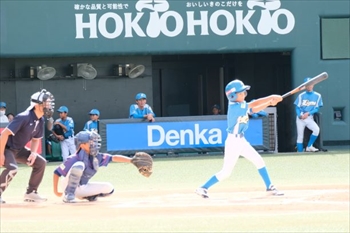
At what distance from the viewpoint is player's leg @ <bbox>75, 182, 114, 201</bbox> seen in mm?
12320

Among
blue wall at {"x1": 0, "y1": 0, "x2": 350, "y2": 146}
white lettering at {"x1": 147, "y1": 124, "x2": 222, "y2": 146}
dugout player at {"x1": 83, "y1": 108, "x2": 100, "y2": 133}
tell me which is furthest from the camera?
blue wall at {"x1": 0, "y1": 0, "x2": 350, "y2": 146}

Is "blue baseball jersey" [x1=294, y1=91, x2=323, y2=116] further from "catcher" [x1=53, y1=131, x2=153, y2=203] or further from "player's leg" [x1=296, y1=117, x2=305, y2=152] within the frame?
"catcher" [x1=53, y1=131, x2=153, y2=203]

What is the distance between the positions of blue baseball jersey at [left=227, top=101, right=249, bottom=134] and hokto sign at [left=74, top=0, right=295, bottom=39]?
362 inches

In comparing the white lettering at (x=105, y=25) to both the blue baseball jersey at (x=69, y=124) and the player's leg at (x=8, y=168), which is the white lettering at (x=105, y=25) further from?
the player's leg at (x=8, y=168)

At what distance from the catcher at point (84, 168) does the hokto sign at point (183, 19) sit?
957cm

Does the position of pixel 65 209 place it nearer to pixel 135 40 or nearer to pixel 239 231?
pixel 239 231

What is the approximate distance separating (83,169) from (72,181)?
22 cm

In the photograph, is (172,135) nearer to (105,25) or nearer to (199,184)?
(105,25)

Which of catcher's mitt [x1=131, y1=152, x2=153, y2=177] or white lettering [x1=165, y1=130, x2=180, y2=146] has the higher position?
catcher's mitt [x1=131, y1=152, x2=153, y2=177]

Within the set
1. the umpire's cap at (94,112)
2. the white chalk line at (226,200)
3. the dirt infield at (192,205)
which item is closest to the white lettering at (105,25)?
the umpire's cap at (94,112)

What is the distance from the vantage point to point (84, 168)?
39.8 ft

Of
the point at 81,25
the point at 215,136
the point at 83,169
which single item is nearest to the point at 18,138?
the point at 83,169

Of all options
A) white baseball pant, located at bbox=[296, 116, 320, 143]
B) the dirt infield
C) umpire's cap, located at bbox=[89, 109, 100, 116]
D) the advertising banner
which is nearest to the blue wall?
white baseball pant, located at bbox=[296, 116, 320, 143]

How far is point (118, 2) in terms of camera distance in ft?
70.9
